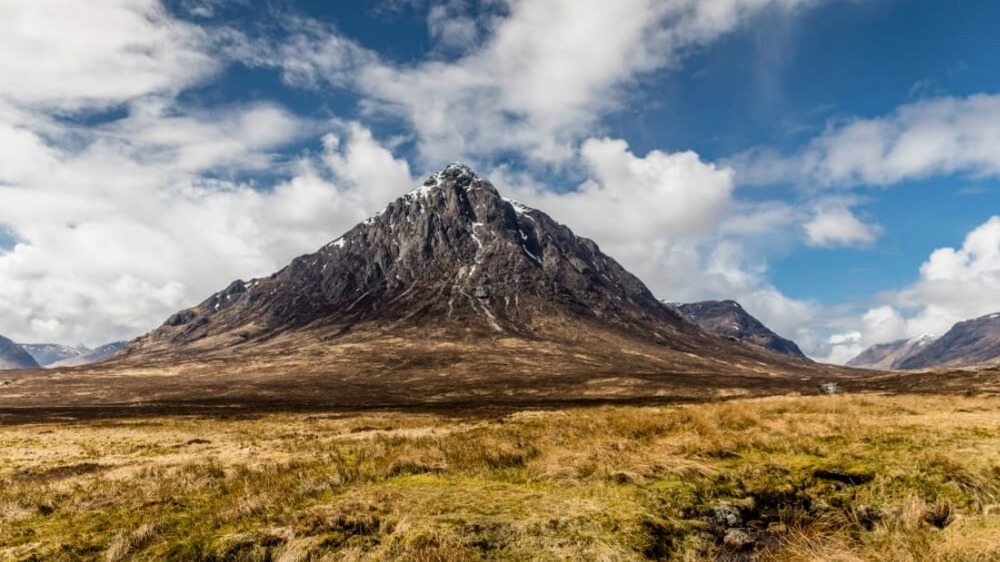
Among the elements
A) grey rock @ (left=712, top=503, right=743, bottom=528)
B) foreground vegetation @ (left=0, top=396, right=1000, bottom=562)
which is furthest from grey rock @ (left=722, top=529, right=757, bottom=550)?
grey rock @ (left=712, top=503, right=743, bottom=528)

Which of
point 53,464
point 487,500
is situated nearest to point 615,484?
point 487,500

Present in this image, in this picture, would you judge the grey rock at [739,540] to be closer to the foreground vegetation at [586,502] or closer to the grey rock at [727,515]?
the foreground vegetation at [586,502]

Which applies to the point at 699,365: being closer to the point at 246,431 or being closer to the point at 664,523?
the point at 246,431

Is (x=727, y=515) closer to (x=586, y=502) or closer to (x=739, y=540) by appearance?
(x=739, y=540)

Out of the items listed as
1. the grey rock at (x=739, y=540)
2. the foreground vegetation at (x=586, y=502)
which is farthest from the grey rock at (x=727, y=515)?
the grey rock at (x=739, y=540)

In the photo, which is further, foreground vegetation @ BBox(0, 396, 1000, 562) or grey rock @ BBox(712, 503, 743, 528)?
grey rock @ BBox(712, 503, 743, 528)

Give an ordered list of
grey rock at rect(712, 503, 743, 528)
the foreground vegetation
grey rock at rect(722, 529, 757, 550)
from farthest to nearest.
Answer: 1. grey rock at rect(712, 503, 743, 528)
2. grey rock at rect(722, 529, 757, 550)
3. the foreground vegetation

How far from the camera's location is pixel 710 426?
17.3m

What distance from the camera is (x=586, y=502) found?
33.2 ft

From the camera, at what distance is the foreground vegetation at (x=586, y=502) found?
861cm

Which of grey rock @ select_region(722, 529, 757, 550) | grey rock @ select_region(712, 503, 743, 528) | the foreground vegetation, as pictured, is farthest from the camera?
grey rock @ select_region(712, 503, 743, 528)

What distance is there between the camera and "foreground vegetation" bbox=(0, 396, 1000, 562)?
8609mm

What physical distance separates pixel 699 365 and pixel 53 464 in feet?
655

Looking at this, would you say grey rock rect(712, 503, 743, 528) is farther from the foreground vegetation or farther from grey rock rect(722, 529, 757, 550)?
grey rock rect(722, 529, 757, 550)
